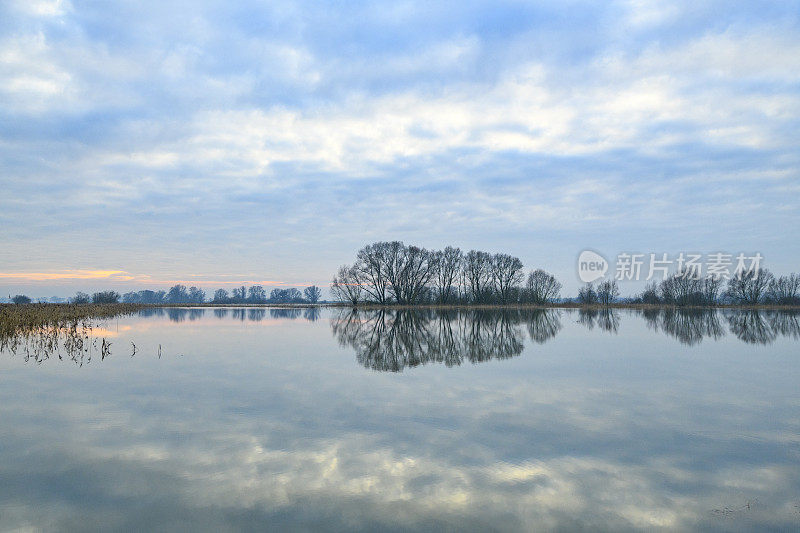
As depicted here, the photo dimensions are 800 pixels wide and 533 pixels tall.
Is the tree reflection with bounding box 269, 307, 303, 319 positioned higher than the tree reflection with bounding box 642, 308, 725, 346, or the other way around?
the tree reflection with bounding box 642, 308, 725, 346

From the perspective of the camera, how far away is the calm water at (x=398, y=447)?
448 cm

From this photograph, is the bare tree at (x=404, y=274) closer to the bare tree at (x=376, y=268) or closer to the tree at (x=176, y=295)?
the bare tree at (x=376, y=268)

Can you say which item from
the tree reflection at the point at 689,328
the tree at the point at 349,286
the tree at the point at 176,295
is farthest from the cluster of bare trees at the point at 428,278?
the tree at the point at 176,295

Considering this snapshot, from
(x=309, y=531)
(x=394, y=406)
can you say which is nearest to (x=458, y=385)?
(x=394, y=406)

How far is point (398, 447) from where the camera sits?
6.29m

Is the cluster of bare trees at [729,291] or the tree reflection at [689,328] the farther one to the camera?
the cluster of bare trees at [729,291]

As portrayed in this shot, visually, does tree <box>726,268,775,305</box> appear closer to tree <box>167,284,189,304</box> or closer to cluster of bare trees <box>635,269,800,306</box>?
cluster of bare trees <box>635,269,800,306</box>

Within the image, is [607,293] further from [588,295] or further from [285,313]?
[285,313]

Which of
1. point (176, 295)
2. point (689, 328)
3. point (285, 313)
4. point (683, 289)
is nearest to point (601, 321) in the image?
point (689, 328)

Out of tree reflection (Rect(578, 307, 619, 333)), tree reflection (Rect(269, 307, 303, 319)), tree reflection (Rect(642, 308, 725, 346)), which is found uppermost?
tree reflection (Rect(642, 308, 725, 346))

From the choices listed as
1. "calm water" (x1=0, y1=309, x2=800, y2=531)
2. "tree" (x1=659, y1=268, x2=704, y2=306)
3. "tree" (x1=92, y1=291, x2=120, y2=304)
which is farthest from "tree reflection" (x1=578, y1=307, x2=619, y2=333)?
"tree" (x1=92, y1=291, x2=120, y2=304)

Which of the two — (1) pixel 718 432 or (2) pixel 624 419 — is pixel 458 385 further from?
(1) pixel 718 432

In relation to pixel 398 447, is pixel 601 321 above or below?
below

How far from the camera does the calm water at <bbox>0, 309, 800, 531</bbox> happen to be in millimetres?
4480
